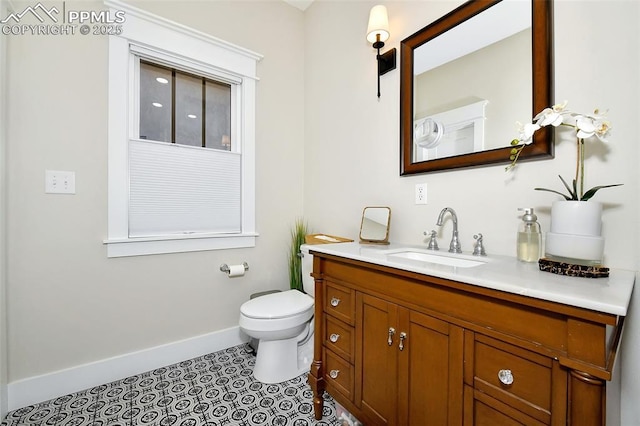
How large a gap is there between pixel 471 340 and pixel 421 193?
2.87ft

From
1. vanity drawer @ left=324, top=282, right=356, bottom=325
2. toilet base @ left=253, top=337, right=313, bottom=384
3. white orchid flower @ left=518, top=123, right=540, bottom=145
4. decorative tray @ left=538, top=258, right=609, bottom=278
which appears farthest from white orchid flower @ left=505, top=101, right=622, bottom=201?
toilet base @ left=253, top=337, right=313, bottom=384

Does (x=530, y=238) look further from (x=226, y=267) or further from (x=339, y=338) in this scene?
(x=226, y=267)

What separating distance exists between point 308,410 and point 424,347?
90 centimetres

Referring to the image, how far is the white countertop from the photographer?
1.93 ft

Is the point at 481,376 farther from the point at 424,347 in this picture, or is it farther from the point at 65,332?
the point at 65,332

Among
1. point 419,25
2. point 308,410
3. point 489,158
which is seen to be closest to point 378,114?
point 419,25

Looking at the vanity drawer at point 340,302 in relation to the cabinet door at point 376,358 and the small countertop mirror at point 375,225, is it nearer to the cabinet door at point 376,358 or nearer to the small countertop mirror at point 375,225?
the cabinet door at point 376,358

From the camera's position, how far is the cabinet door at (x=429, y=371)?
83 cm

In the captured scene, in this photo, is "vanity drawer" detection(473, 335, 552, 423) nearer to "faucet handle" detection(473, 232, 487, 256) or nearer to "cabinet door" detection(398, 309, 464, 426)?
"cabinet door" detection(398, 309, 464, 426)

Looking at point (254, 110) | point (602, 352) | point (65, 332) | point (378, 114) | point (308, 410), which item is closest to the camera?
point (602, 352)

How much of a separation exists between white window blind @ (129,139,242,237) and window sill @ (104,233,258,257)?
6 centimetres

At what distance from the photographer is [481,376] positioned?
2.57 feet

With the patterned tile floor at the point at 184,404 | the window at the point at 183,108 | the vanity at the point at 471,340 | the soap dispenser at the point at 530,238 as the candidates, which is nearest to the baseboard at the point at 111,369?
the patterned tile floor at the point at 184,404

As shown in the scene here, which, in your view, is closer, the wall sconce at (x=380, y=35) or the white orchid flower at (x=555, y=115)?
the white orchid flower at (x=555, y=115)
